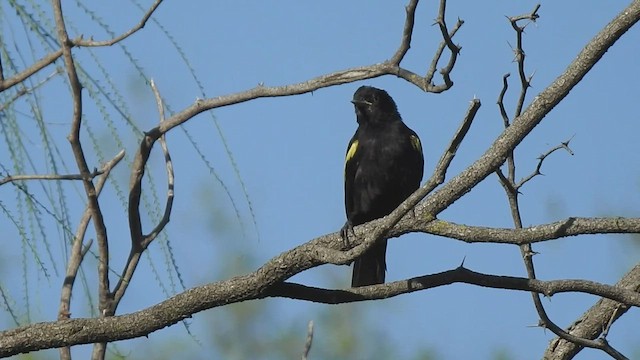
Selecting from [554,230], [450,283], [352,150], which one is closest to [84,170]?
[450,283]

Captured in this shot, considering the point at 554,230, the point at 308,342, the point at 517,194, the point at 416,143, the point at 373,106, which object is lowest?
the point at 308,342

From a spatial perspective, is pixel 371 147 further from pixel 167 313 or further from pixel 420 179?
pixel 167 313

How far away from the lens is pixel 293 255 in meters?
3.00

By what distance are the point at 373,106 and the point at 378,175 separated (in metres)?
0.57

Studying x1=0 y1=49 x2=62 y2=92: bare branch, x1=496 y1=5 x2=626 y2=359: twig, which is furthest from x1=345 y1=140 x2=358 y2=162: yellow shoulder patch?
x1=0 y1=49 x2=62 y2=92: bare branch

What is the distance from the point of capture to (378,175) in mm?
5477

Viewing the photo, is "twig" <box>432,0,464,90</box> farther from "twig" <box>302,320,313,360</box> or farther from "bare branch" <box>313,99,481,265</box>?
"twig" <box>302,320,313,360</box>

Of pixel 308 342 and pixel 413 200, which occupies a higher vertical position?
pixel 413 200

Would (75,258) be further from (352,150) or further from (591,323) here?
(352,150)

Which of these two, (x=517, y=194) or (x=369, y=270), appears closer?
(x=517, y=194)

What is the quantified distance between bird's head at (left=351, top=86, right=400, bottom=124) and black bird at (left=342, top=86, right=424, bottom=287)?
2cm

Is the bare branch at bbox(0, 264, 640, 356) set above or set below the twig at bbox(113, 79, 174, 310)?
below

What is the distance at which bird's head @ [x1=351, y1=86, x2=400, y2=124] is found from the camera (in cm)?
584

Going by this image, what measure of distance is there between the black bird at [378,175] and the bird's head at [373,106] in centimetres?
2
